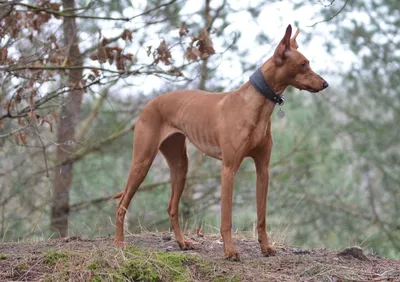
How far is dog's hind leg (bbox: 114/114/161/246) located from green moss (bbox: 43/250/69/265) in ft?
2.83

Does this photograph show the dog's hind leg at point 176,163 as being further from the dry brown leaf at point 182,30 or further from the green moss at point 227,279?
the green moss at point 227,279

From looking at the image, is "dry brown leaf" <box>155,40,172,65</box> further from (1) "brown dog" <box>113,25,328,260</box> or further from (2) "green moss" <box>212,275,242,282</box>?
(2) "green moss" <box>212,275,242,282</box>

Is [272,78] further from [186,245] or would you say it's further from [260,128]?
[186,245]

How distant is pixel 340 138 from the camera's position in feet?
47.2

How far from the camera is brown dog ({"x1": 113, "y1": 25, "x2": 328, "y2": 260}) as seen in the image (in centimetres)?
525

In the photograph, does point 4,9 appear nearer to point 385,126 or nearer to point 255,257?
point 255,257

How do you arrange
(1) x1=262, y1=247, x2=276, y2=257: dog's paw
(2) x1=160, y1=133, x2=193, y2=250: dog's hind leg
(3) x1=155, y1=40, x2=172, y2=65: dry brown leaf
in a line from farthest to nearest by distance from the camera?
(3) x1=155, y1=40, x2=172, y2=65: dry brown leaf < (2) x1=160, y1=133, x2=193, y2=250: dog's hind leg < (1) x1=262, y1=247, x2=276, y2=257: dog's paw

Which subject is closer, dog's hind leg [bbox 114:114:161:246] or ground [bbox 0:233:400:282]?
ground [bbox 0:233:400:282]

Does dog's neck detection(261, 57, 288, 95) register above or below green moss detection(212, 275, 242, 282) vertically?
above

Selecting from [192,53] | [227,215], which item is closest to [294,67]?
[227,215]

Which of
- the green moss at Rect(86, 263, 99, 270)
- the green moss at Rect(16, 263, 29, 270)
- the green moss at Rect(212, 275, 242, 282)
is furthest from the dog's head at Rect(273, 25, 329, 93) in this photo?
the green moss at Rect(16, 263, 29, 270)

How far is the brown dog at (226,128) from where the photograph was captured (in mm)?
5250

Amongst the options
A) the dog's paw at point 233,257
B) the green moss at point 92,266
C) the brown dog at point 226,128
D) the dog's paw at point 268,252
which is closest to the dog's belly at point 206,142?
the brown dog at point 226,128

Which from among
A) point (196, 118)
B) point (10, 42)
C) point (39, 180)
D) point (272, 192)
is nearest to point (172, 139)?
point (196, 118)
